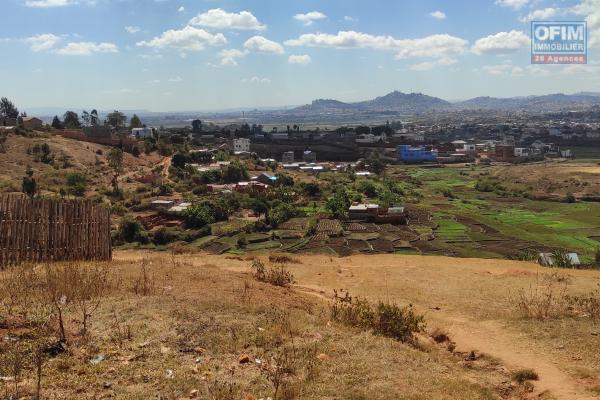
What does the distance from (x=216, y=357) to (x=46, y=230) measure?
607 centimetres

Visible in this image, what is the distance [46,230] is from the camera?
32.4 ft

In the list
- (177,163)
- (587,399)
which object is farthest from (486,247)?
(177,163)

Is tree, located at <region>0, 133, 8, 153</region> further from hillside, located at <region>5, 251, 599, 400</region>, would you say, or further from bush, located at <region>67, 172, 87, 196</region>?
hillside, located at <region>5, 251, 599, 400</region>

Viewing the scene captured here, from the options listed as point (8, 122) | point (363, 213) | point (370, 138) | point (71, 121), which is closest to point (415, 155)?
point (370, 138)

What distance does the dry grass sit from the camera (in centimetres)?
471

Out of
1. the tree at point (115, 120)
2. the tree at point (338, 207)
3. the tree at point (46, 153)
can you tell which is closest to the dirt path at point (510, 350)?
the tree at point (338, 207)

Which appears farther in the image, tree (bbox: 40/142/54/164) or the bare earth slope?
tree (bbox: 40/142/54/164)

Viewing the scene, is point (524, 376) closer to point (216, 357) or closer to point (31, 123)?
point (216, 357)

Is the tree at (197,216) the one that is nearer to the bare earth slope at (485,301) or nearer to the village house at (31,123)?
the bare earth slope at (485,301)

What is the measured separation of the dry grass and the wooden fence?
222cm

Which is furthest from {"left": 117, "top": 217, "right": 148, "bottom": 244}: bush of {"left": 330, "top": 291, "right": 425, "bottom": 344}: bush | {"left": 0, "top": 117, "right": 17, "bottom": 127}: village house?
{"left": 0, "top": 117, "right": 17, "bottom": 127}: village house

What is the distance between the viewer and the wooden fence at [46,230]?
31.5 feet

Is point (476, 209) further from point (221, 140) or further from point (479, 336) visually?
point (221, 140)

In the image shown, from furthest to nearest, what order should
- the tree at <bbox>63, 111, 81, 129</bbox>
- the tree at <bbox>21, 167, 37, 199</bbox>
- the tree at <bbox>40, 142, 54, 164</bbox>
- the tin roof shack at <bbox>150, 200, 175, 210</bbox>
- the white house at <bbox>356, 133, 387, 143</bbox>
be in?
the white house at <bbox>356, 133, 387, 143</bbox>, the tree at <bbox>63, 111, 81, 129</bbox>, the tree at <bbox>40, 142, 54, 164</bbox>, the tin roof shack at <bbox>150, 200, 175, 210</bbox>, the tree at <bbox>21, 167, 37, 199</bbox>
